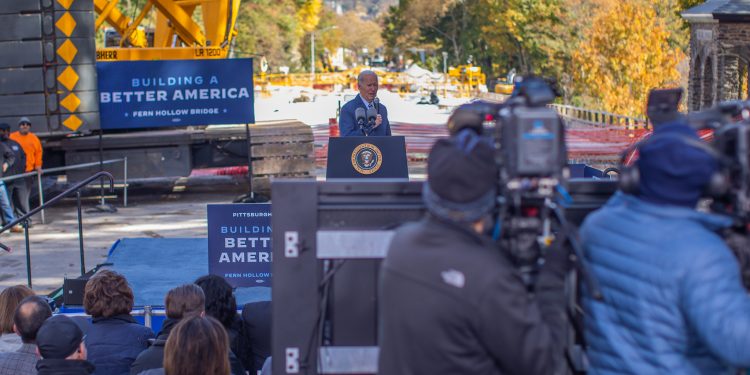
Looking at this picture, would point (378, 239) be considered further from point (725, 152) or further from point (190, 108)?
point (190, 108)

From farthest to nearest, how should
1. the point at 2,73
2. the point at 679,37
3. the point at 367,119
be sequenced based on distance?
the point at 679,37, the point at 2,73, the point at 367,119

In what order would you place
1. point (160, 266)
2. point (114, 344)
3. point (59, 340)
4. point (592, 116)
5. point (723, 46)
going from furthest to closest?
point (592, 116) → point (723, 46) → point (160, 266) → point (114, 344) → point (59, 340)

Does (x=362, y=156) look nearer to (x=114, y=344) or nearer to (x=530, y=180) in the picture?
(x=114, y=344)

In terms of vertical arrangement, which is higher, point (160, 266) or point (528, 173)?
point (528, 173)

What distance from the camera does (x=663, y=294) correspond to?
3418 millimetres

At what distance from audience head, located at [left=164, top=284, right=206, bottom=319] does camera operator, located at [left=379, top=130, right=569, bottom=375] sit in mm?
2585

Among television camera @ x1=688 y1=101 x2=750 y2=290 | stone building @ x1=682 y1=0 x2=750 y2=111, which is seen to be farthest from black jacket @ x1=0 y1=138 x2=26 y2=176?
stone building @ x1=682 y1=0 x2=750 y2=111

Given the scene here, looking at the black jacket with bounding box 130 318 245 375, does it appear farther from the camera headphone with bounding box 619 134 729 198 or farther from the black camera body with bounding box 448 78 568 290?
the camera headphone with bounding box 619 134 729 198

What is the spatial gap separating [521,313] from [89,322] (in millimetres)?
4013

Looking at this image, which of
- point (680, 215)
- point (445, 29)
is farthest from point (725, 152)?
point (445, 29)

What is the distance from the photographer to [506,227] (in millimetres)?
3541

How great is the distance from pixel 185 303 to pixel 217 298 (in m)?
0.47

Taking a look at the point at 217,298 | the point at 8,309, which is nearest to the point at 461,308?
the point at 217,298

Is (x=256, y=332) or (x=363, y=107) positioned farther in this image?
(x=363, y=107)
